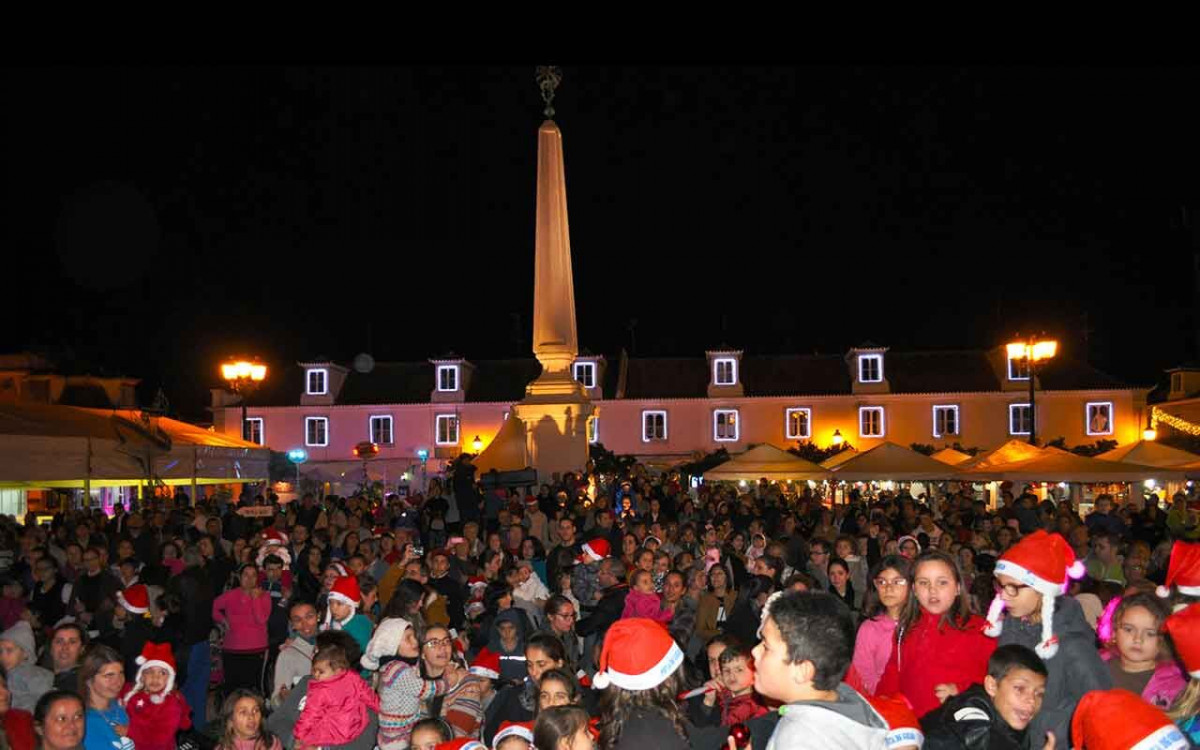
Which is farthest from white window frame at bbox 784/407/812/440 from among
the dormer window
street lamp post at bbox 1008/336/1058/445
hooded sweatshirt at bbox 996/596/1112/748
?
hooded sweatshirt at bbox 996/596/1112/748

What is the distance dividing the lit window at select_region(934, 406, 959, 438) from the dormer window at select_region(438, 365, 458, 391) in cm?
2523

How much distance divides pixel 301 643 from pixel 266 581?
11.5 feet

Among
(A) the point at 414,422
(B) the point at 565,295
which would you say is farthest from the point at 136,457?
(A) the point at 414,422

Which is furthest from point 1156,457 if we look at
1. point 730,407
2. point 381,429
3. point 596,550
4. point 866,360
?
point 381,429

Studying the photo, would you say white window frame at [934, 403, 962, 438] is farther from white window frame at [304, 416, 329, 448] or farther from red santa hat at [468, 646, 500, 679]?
red santa hat at [468, 646, 500, 679]

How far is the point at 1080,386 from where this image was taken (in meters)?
56.2

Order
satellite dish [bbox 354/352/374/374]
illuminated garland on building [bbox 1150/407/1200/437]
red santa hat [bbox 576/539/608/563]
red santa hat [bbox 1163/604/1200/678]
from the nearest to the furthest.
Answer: red santa hat [bbox 1163/604/1200/678] → red santa hat [bbox 576/539/608/563] → illuminated garland on building [bbox 1150/407/1200/437] → satellite dish [bbox 354/352/374/374]

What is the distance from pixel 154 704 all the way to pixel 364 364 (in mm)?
54852

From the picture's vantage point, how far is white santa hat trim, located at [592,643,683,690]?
4.84 metres

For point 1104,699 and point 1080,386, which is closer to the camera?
point 1104,699

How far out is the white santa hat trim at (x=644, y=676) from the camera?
191 inches

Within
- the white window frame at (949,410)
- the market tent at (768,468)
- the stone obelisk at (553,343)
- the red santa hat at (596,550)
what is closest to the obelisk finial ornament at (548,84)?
the stone obelisk at (553,343)

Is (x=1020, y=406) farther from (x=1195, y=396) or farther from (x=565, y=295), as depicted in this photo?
(x=565, y=295)

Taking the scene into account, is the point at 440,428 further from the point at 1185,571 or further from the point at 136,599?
the point at 1185,571
